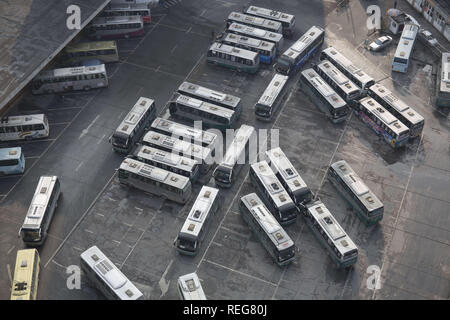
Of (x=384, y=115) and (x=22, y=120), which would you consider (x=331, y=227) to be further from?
(x=22, y=120)

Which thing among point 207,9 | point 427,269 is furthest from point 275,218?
point 207,9

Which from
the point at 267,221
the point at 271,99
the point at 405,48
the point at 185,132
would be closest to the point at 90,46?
the point at 185,132

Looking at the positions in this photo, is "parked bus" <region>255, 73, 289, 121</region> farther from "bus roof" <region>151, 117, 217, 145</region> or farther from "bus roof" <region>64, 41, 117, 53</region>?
"bus roof" <region>64, 41, 117, 53</region>

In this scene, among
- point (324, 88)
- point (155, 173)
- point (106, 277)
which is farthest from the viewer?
point (324, 88)

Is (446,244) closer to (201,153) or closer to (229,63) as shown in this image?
(201,153)

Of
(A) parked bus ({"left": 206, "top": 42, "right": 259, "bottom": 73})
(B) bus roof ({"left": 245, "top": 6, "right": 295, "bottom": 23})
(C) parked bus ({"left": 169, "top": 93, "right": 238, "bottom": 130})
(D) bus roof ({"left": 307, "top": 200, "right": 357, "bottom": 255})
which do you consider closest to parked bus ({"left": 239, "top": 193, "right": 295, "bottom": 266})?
(D) bus roof ({"left": 307, "top": 200, "right": 357, "bottom": 255})

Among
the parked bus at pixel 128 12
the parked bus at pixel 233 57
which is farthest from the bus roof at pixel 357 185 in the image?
the parked bus at pixel 128 12

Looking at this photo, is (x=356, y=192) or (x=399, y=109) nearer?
(x=356, y=192)
